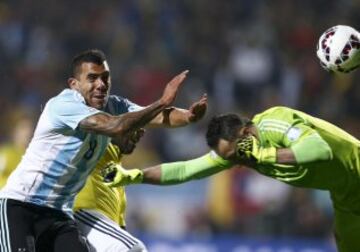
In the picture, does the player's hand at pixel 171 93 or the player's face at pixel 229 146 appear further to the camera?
the player's face at pixel 229 146

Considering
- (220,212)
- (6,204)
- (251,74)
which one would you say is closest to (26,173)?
(6,204)

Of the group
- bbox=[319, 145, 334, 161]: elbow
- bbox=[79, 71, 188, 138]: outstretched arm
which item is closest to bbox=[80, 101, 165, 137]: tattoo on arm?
bbox=[79, 71, 188, 138]: outstretched arm

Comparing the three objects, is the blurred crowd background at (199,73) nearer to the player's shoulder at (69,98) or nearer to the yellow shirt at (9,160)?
the yellow shirt at (9,160)

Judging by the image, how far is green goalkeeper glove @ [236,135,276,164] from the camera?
25.6 ft

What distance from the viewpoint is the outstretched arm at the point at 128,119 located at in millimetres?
7586

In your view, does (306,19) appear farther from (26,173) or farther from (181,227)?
(26,173)

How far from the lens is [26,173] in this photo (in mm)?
7961

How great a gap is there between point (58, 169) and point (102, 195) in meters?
0.87

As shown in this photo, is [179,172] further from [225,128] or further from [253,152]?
[253,152]

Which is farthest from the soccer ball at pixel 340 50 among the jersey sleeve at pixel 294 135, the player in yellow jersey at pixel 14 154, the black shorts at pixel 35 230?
the player in yellow jersey at pixel 14 154

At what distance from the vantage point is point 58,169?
7914 millimetres

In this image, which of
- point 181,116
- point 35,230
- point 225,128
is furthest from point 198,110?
point 35,230

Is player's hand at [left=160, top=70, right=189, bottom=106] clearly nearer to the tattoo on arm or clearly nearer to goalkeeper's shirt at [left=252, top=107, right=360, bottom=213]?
the tattoo on arm

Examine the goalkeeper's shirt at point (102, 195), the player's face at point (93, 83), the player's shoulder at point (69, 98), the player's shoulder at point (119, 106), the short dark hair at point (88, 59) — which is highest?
the short dark hair at point (88, 59)
